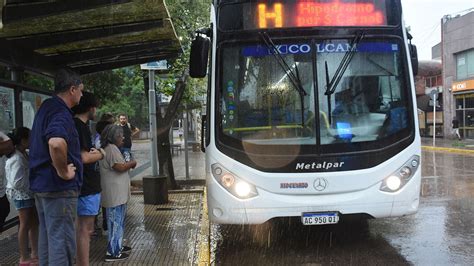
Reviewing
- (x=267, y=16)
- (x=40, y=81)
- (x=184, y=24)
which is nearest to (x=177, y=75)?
(x=184, y=24)

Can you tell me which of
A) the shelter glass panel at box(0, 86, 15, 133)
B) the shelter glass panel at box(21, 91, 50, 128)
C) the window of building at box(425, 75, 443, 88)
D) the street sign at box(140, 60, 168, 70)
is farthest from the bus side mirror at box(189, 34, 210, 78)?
the window of building at box(425, 75, 443, 88)

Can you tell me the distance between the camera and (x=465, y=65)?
28.4m

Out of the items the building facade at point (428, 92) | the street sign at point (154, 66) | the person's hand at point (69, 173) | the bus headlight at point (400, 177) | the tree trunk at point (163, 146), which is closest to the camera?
the person's hand at point (69, 173)

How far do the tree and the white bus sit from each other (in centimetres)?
475

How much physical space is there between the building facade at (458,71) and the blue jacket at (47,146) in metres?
27.3

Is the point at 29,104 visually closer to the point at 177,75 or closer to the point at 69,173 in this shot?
the point at 69,173

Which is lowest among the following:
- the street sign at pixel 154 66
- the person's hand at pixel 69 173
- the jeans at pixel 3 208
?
the jeans at pixel 3 208

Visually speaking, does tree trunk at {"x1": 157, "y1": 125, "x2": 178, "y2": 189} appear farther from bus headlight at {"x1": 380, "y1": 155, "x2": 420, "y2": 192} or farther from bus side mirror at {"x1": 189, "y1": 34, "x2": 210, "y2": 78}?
bus headlight at {"x1": 380, "y1": 155, "x2": 420, "y2": 192}

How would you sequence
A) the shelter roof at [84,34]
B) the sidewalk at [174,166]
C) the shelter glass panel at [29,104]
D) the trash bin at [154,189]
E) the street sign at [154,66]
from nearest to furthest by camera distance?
the shelter roof at [84,34], the shelter glass panel at [29,104], the trash bin at [154,189], the street sign at [154,66], the sidewalk at [174,166]

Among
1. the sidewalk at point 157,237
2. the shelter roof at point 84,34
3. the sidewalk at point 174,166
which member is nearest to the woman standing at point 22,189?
the sidewalk at point 157,237

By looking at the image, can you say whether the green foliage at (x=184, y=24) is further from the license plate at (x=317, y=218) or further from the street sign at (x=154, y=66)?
the license plate at (x=317, y=218)

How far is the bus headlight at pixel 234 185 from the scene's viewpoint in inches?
229

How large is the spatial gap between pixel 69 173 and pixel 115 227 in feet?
6.39

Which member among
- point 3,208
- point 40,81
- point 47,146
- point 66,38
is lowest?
point 3,208
